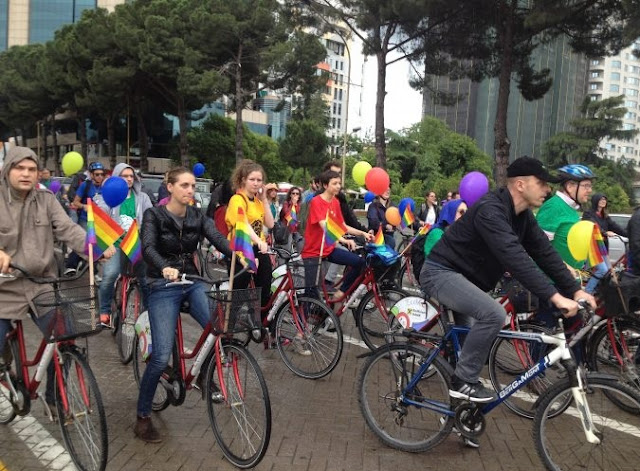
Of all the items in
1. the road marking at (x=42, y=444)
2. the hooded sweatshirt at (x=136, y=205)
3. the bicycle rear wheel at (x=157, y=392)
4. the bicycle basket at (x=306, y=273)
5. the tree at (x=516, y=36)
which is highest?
the tree at (x=516, y=36)

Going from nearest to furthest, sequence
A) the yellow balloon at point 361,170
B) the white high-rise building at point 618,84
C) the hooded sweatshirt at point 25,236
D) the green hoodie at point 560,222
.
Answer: the hooded sweatshirt at point 25,236
the green hoodie at point 560,222
the yellow balloon at point 361,170
the white high-rise building at point 618,84

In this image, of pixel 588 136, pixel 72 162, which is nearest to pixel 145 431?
pixel 72 162

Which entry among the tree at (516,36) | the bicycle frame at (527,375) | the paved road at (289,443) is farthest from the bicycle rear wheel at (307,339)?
the tree at (516,36)

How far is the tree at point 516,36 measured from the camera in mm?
16109

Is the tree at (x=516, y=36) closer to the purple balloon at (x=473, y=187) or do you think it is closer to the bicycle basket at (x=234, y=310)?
the purple balloon at (x=473, y=187)

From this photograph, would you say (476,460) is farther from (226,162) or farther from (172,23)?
(226,162)

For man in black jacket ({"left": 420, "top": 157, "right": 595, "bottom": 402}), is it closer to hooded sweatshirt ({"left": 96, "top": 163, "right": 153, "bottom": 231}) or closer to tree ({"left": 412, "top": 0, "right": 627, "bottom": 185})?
hooded sweatshirt ({"left": 96, "top": 163, "right": 153, "bottom": 231})

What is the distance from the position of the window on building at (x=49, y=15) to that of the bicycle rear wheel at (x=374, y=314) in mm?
85689

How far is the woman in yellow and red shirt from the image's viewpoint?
5.36 metres

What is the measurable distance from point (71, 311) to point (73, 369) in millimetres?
354

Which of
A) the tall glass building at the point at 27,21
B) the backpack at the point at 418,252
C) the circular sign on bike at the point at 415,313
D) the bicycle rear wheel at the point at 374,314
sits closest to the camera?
the circular sign on bike at the point at 415,313

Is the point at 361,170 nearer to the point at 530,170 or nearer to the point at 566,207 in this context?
the point at 566,207

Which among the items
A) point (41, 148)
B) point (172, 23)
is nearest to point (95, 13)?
point (172, 23)

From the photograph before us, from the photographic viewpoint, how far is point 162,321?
388 cm
